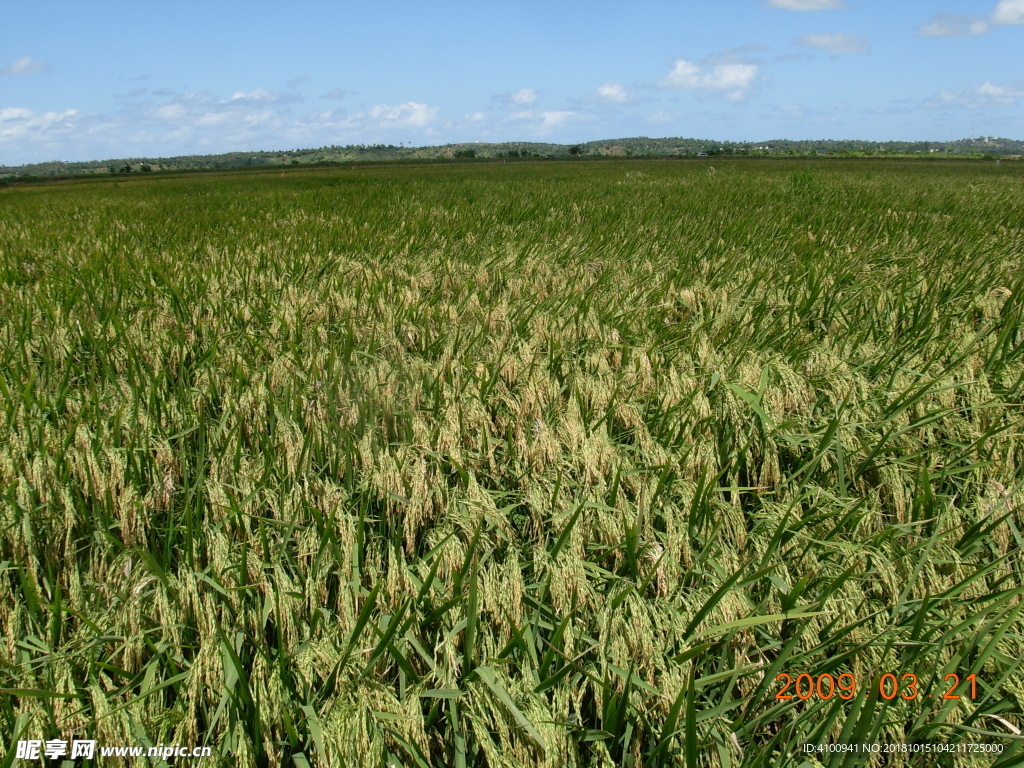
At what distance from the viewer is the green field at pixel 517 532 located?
1.29 metres

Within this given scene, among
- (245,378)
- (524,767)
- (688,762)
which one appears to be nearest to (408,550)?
(524,767)
